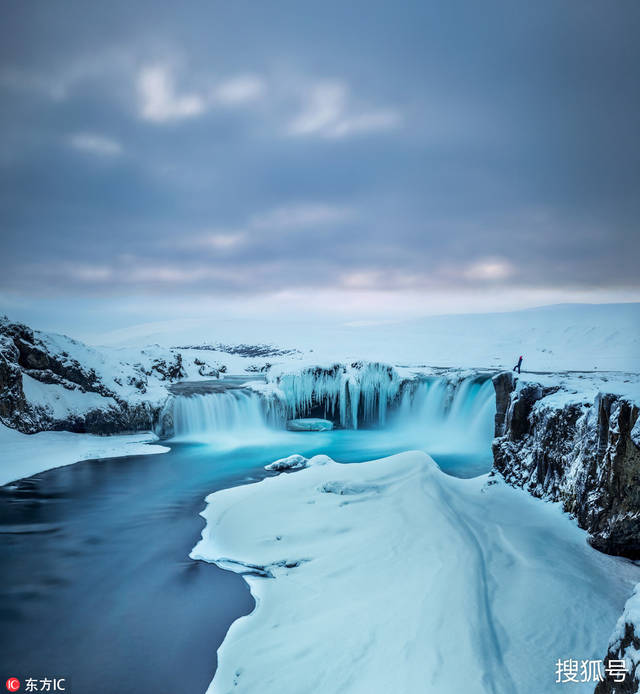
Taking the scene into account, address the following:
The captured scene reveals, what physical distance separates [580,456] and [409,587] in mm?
4004

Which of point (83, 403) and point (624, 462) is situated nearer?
point (624, 462)

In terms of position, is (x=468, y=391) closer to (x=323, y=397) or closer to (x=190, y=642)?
(x=323, y=397)

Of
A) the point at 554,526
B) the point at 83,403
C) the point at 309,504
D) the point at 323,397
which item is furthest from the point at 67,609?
the point at 323,397

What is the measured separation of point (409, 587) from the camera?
4.39 meters

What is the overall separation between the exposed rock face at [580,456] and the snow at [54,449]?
11.5 metres

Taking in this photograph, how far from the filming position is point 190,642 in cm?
457

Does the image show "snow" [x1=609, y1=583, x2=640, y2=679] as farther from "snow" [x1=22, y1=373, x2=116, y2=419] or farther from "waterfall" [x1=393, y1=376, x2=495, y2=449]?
"snow" [x1=22, y1=373, x2=116, y2=419]

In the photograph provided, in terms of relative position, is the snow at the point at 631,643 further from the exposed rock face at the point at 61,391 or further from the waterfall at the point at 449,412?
the exposed rock face at the point at 61,391

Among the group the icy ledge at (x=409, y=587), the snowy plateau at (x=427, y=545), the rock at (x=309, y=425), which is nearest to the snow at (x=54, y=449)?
the snowy plateau at (x=427, y=545)

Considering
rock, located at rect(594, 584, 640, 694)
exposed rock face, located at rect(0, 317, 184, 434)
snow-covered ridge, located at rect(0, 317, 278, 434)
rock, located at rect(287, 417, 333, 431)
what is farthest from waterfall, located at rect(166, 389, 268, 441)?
rock, located at rect(594, 584, 640, 694)

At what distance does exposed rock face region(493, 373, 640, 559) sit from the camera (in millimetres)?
5367

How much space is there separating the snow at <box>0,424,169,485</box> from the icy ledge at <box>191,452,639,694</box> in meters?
6.98

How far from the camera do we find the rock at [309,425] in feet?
62.5

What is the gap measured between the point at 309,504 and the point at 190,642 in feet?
9.89
